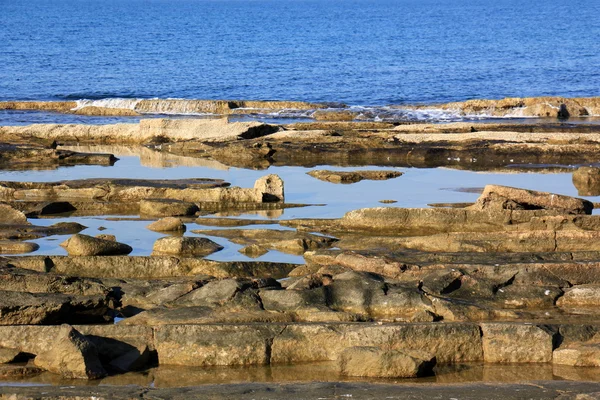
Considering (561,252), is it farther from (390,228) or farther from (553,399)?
(553,399)

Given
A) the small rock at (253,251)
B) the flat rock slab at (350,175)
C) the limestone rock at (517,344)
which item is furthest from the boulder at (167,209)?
the limestone rock at (517,344)

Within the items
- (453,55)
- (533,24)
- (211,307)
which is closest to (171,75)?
(453,55)

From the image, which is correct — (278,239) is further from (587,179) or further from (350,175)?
(587,179)

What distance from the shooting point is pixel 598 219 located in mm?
13344

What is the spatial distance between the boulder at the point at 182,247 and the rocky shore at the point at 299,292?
0.02 metres

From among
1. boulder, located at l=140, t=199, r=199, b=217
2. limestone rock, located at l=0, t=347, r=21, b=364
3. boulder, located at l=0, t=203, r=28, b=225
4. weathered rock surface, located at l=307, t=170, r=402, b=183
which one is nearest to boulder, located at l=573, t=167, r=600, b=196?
weathered rock surface, located at l=307, t=170, r=402, b=183

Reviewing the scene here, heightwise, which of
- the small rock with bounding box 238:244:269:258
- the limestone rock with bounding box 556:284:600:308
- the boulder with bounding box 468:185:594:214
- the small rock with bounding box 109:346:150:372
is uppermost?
the boulder with bounding box 468:185:594:214

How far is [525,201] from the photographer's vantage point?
14469mm

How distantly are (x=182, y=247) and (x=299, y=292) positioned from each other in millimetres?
3297

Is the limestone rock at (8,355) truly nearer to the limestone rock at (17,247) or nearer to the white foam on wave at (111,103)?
the limestone rock at (17,247)

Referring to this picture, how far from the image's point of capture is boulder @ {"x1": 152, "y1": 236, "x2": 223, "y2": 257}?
41.5 feet

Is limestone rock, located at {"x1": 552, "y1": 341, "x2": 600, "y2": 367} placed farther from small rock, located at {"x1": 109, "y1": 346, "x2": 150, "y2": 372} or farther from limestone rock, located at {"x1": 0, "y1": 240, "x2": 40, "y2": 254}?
limestone rock, located at {"x1": 0, "y1": 240, "x2": 40, "y2": 254}

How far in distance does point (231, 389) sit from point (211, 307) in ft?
6.27

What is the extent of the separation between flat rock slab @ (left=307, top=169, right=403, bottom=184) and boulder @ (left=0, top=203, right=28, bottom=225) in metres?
6.42
